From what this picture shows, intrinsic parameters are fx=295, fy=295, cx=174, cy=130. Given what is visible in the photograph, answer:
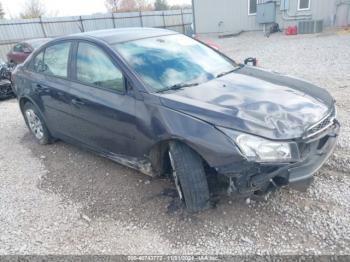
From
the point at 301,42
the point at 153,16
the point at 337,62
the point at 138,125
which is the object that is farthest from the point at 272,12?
the point at 138,125

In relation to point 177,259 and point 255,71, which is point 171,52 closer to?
point 255,71

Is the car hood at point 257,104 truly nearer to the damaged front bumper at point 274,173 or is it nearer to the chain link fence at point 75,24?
the damaged front bumper at point 274,173

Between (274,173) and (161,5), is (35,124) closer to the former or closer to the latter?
(274,173)

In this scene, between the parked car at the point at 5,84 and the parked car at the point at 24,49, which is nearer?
the parked car at the point at 5,84

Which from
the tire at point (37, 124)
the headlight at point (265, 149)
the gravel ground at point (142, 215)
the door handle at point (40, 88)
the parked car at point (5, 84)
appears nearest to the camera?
the headlight at point (265, 149)

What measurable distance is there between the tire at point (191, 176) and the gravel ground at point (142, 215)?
0.22 meters

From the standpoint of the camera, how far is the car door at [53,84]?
376cm

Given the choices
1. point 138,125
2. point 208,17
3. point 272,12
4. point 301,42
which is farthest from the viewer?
point 208,17

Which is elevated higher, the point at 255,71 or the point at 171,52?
the point at 171,52

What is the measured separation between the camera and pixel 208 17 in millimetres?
18453

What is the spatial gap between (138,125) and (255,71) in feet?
5.33

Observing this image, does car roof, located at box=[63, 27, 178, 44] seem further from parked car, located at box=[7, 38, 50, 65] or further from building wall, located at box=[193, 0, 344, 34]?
building wall, located at box=[193, 0, 344, 34]

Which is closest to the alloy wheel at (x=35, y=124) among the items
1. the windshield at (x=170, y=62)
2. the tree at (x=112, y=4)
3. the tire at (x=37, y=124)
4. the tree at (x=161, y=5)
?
the tire at (x=37, y=124)

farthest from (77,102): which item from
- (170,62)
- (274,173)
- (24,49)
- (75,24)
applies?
(75,24)
